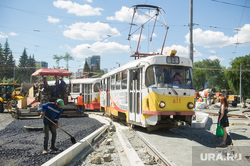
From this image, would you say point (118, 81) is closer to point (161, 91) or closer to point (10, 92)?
point (161, 91)

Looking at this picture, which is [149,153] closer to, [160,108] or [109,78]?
[160,108]

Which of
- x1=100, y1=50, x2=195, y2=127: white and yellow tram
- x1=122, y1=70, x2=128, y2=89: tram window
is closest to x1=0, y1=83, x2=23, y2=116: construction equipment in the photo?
x1=122, y1=70, x2=128, y2=89: tram window

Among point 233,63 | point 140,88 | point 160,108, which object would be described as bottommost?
point 160,108

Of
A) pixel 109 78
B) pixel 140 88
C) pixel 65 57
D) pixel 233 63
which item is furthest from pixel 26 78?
pixel 140 88

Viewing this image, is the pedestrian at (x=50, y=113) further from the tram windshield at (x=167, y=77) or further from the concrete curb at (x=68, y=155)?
the tram windshield at (x=167, y=77)

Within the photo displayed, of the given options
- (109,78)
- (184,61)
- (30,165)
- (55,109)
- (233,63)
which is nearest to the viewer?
(30,165)

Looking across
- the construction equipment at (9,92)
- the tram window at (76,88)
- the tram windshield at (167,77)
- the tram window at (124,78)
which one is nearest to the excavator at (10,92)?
the construction equipment at (9,92)

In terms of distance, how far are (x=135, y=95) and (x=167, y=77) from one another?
174 centimetres

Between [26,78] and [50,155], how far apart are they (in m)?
96.2

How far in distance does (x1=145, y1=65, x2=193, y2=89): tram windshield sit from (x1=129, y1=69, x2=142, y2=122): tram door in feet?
2.01

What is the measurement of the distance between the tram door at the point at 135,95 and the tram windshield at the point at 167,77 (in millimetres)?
612

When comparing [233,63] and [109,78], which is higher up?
[233,63]

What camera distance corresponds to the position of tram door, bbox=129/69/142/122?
1036cm

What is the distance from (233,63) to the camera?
63.9m
